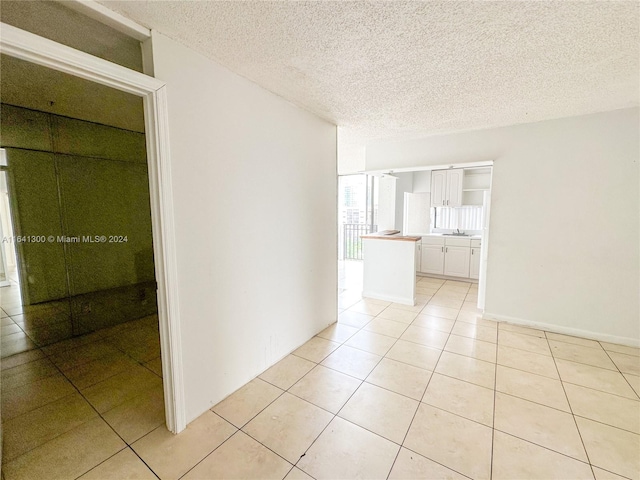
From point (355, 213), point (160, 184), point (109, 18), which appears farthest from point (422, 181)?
point (109, 18)

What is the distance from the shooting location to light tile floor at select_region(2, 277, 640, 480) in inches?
58.6

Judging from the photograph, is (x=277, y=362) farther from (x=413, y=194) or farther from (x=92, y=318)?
(x=413, y=194)

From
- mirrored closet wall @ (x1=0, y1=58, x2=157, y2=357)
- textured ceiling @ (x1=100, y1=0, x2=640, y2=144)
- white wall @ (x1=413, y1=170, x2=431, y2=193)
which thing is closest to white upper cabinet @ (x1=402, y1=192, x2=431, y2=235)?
white wall @ (x1=413, y1=170, x2=431, y2=193)

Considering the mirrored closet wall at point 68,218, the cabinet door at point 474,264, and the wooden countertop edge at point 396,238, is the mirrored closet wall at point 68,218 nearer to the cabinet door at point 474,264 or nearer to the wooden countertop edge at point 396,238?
the wooden countertop edge at point 396,238

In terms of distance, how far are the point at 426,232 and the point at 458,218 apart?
2.27 feet

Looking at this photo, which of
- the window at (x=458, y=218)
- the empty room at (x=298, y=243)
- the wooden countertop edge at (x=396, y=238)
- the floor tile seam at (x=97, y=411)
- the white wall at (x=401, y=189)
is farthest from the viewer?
the white wall at (x=401, y=189)

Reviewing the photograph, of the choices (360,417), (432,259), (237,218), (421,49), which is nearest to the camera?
(421,49)

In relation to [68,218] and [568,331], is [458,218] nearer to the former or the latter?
[568,331]

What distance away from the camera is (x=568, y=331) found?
10.1ft

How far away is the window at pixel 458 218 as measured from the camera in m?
5.48

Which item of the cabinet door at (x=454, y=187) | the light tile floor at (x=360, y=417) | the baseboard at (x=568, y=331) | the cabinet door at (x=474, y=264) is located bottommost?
the light tile floor at (x=360, y=417)

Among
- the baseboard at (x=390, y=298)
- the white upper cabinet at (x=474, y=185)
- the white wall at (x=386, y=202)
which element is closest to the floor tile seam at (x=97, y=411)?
the baseboard at (x=390, y=298)

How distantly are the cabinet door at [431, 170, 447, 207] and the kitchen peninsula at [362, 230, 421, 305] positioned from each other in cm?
165

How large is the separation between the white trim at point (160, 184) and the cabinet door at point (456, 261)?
497cm
